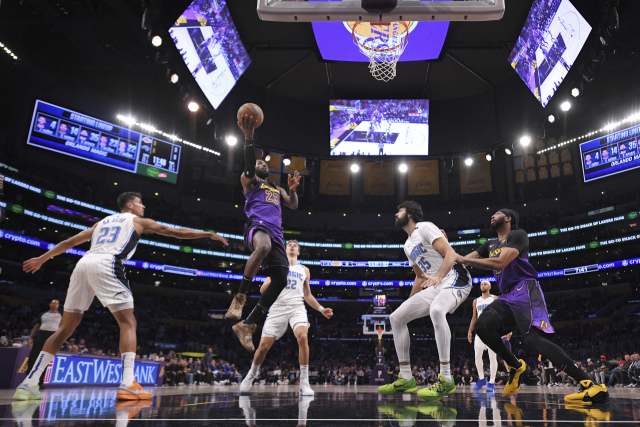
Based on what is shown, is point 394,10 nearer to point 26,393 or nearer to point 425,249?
point 425,249

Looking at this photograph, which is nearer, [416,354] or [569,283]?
[416,354]

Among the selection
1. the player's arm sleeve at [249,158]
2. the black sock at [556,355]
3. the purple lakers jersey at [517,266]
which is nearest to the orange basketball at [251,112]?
the player's arm sleeve at [249,158]

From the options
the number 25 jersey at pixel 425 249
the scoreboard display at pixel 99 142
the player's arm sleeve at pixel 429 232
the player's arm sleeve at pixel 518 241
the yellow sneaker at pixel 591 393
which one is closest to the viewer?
the yellow sneaker at pixel 591 393

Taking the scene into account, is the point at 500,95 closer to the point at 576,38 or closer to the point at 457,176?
the point at 457,176

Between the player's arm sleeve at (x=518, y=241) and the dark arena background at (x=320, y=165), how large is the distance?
3.13 metres

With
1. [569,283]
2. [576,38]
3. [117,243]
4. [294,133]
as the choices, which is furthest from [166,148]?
[569,283]

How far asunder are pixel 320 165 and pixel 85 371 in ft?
81.6

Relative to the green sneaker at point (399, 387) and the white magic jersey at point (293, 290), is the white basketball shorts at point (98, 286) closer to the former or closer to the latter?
the white magic jersey at point (293, 290)

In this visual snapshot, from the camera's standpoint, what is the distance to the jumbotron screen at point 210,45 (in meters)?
15.8

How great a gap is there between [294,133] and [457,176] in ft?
44.0

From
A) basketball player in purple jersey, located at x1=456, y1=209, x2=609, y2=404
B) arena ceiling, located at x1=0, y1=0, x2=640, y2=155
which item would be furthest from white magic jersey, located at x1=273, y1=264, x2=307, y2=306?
arena ceiling, located at x1=0, y1=0, x2=640, y2=155

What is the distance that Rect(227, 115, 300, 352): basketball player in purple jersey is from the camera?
4461 mm

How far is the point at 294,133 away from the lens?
2894 cm

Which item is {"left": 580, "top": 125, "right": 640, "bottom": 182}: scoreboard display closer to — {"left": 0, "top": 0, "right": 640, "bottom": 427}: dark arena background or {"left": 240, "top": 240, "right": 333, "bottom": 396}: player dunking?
{"left": 0, "top": 0, "right": 640, "bottom": 427}: dark arena background
